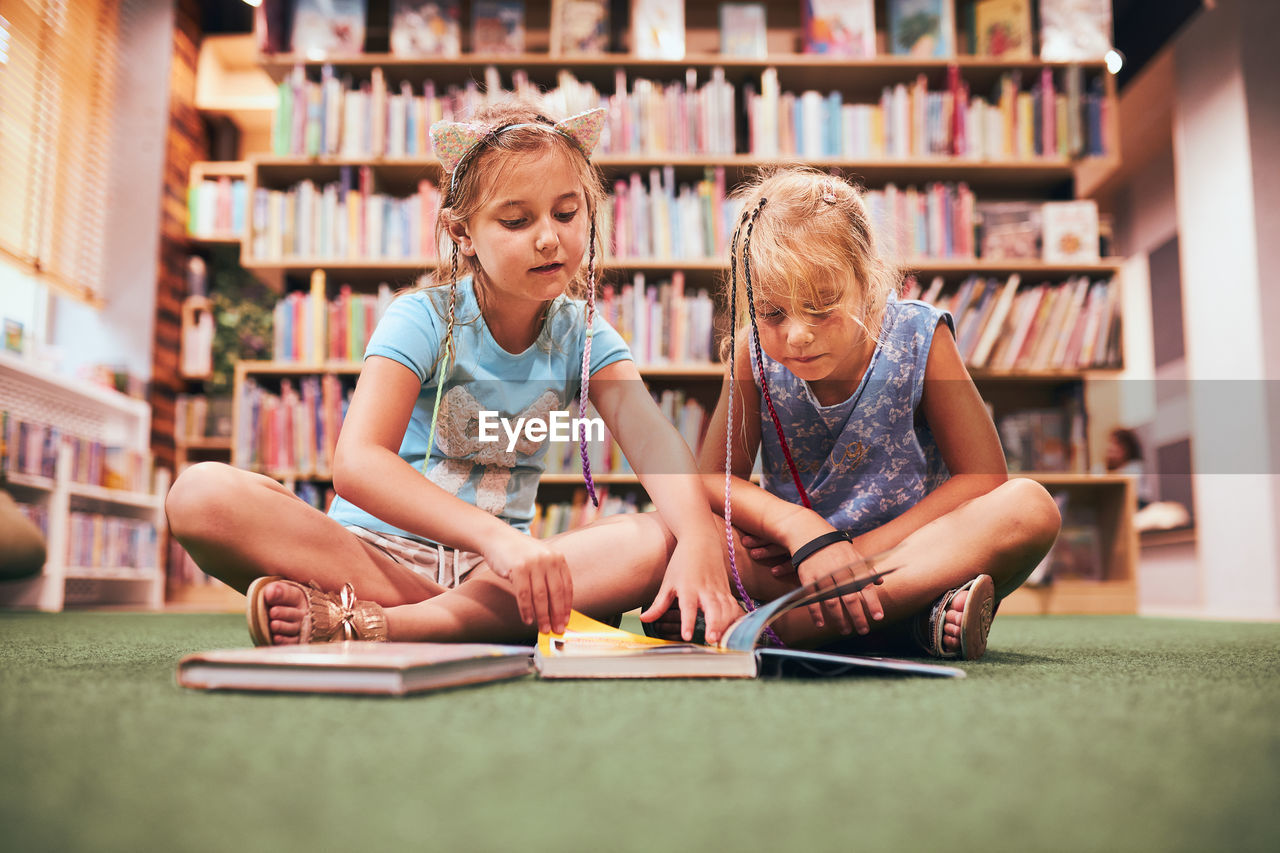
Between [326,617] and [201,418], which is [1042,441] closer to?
[326,617]

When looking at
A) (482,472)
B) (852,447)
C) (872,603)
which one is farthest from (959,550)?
(482,472)

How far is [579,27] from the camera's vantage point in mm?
3008

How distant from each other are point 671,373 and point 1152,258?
4756 mm

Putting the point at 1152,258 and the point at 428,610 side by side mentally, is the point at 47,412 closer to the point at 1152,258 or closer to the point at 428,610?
the point at 428,610

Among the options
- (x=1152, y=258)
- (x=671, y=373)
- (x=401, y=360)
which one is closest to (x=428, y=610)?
(x=401, y=360)

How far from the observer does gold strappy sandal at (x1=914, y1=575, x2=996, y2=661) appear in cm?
102

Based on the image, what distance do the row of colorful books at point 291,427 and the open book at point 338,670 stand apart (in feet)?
7.41

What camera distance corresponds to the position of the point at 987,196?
3.13 metres

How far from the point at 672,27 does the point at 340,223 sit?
1.29m

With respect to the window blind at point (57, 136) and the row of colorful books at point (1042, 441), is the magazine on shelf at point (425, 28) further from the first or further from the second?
the row of colorful books at point (1042, 441)

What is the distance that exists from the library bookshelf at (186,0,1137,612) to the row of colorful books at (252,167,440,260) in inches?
1.9

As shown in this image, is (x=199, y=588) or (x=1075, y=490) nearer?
(x=1075, y=490)

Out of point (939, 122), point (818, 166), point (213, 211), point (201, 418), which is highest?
point (213, 211)

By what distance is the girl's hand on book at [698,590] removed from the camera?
0.94 meters
